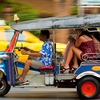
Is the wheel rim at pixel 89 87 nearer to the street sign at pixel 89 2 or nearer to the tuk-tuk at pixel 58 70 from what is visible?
the tuk-tuk at pixel 58 70

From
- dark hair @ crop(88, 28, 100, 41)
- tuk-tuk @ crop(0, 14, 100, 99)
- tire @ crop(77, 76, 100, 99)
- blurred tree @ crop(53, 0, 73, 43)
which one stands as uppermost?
blurred tree @ crop(53, 0, 73, 43)

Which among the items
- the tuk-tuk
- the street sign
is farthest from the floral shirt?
the street sign

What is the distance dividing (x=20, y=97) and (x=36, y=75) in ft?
2.21

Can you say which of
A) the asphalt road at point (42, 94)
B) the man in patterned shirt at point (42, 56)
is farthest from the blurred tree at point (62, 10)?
the man in patterned shirt at point (42, 56)

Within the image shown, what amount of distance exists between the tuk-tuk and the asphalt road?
1.24 feet

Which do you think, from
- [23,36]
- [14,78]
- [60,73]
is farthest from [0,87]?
[23,36]

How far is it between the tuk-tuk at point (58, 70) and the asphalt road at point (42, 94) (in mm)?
378

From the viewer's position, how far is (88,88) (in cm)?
796

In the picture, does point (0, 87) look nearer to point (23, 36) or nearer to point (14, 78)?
point (14, 78)

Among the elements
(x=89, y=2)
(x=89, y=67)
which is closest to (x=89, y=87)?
(x=89, y=67)

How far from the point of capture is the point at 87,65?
7855 millimetres

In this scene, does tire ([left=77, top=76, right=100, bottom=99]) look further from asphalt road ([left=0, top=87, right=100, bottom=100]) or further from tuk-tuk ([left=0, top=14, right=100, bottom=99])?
asphalt road ([left=0, top=87, right=100, bottom=100])

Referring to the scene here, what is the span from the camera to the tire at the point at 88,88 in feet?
26.0

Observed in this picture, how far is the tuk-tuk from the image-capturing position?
780 centimetres
